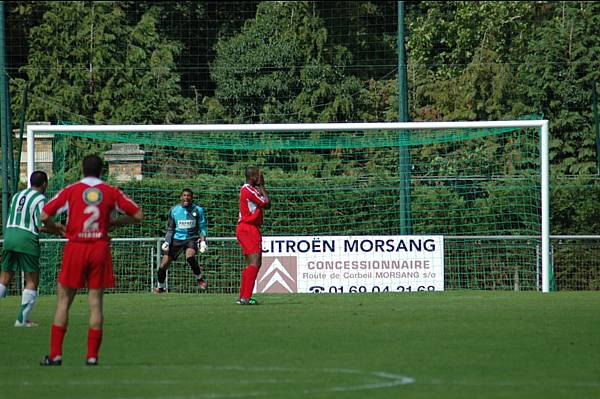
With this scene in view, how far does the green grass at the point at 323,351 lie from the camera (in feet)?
31.2

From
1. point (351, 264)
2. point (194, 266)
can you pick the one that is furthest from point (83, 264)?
point (351, 264)

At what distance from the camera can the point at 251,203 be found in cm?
1783

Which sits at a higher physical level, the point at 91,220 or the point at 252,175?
the point at 252,175

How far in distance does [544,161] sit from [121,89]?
1836 cm

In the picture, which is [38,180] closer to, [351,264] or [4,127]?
[351,264]

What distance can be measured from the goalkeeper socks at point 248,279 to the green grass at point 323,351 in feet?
1.12

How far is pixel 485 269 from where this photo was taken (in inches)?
991

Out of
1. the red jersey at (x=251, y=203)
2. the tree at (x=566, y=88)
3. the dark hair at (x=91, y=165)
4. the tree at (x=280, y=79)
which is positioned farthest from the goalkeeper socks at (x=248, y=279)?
the tree at (x=280, y=79)

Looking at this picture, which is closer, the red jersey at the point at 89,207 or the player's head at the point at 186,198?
the red jersey at the point at 89,207

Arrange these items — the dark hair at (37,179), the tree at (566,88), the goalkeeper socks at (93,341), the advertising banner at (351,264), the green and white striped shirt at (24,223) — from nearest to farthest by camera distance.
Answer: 1. the goalkeeper socks at (93,341)
2. the dark hair at (37,179)
3. the green and white striped shirt at (24,223)
4. the advertising banner at (351,264)
5. the tree at (566,88)

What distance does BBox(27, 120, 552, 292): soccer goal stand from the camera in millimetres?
24328

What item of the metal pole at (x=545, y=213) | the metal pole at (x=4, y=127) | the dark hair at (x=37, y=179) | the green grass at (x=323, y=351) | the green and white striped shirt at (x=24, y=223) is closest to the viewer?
the green grass at (x=323, y=351)

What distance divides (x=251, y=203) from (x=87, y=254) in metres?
7.00

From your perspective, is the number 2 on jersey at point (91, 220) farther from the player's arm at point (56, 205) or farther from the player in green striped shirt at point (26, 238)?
the player in green striped shirt at point (26, 238)
